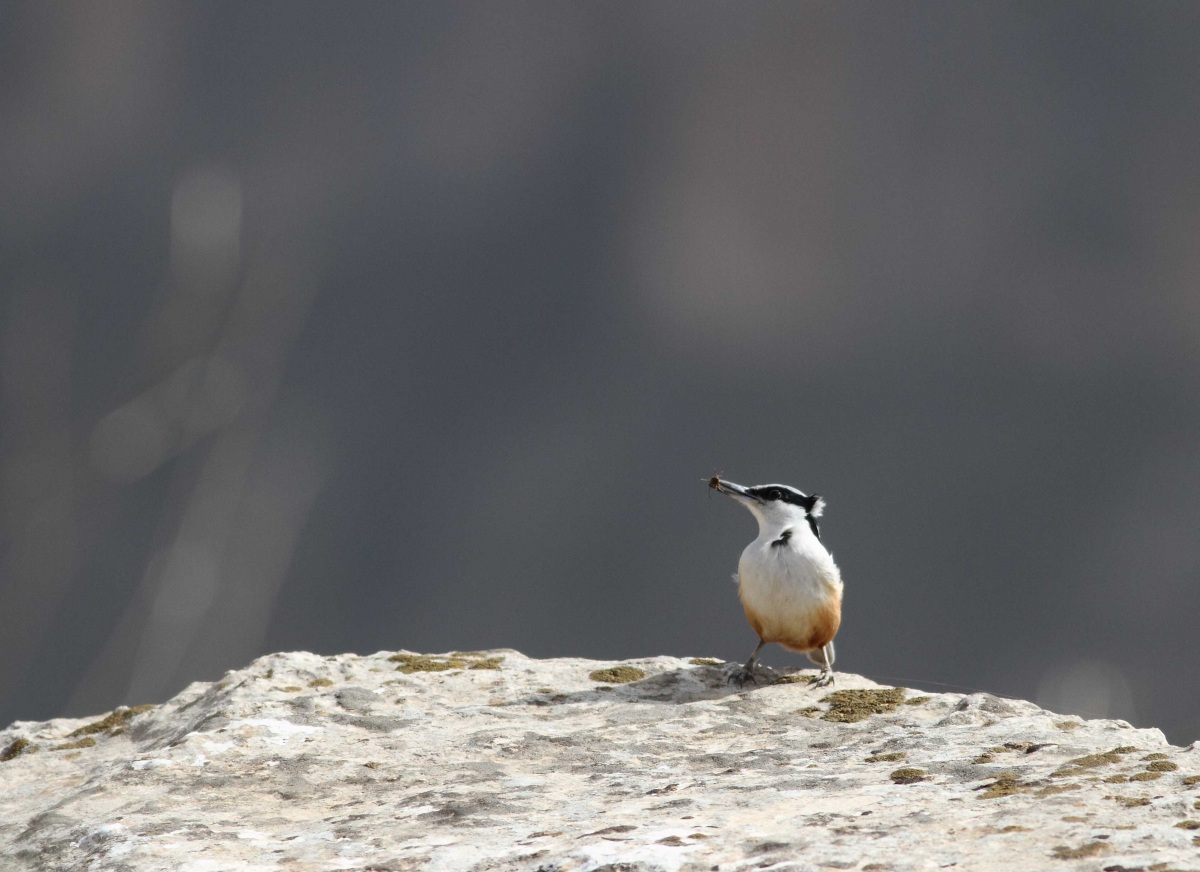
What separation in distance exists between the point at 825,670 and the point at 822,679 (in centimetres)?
23

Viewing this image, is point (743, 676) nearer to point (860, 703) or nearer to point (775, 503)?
point (860, 703)

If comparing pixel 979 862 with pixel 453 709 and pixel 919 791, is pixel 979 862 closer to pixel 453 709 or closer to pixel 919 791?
pixel 919 791

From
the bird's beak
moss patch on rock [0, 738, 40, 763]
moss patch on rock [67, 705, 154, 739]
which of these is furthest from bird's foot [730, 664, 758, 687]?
moss patch on rock [0, 738, 40, 763]

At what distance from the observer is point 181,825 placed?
547 centimetres

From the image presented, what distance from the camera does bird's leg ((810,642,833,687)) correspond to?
8.59 meters

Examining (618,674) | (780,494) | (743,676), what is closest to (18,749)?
(618,674)

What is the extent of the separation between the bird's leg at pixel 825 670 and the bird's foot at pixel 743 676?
18.2 inches

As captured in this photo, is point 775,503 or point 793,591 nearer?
point 793,591

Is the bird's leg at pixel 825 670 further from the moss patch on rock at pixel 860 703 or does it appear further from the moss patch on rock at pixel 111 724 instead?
the moss patch on rock at pixel 111 724

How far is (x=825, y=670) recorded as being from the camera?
8883 mm

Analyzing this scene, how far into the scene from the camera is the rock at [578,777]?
4523mm

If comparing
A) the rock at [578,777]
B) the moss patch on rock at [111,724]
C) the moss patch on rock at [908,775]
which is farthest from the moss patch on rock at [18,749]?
the moss patch on rock at [908,775]

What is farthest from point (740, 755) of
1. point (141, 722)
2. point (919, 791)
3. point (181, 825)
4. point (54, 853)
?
point (141, 722)

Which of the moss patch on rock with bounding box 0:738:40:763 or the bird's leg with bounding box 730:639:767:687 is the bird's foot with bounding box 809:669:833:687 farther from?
the moss patch on rock with bounding box 0:738:40:763
